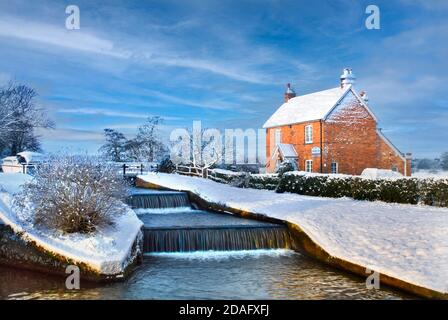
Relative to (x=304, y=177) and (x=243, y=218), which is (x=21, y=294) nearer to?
(x=243, y=218)

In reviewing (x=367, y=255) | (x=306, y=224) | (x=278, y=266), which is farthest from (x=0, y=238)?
(x=367, y=255)

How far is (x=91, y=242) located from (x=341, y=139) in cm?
2223

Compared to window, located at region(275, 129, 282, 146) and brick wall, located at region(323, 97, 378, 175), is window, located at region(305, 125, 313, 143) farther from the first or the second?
window, located at region(275, 129, 282, 146)

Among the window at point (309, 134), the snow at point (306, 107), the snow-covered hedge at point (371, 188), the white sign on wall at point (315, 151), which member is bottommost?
the snow-covered hedge at point (371, 188)

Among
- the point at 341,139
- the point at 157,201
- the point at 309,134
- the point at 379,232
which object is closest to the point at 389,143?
the point at 341,139

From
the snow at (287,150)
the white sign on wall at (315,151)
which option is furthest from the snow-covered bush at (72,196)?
the snow at (287,150)

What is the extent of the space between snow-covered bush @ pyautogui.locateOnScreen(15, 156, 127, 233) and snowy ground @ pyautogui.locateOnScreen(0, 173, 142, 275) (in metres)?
0.25

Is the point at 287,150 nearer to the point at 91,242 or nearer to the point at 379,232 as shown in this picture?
the point at 379,232

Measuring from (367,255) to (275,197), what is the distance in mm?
8060

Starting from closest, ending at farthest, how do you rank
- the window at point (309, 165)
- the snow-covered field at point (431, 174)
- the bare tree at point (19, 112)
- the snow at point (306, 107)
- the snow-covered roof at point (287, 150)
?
the snow-covered field at point (431, 174), the bare tree at point (19, 112), the snow at point (306, 107), the window at point (309, 165), the snow-covered roof at point (287, 150)

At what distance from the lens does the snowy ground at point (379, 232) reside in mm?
8297

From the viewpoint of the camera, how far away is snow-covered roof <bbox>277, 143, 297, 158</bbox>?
30.4 m

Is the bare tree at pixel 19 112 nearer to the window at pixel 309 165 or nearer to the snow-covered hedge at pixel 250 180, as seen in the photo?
the snow-covered hedge at pixel 250 180

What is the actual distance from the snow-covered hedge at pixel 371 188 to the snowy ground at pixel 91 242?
8.54 m
